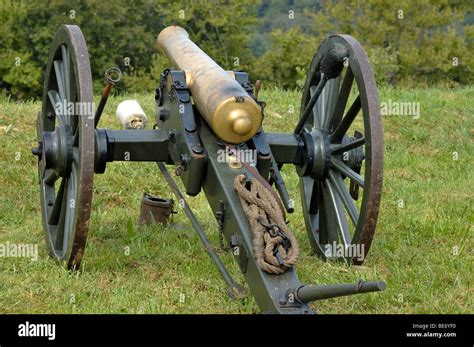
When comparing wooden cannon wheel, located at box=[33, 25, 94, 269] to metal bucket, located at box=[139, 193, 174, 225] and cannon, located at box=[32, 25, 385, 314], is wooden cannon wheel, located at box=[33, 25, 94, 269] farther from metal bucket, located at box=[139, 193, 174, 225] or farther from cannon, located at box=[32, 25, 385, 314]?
metal bucket, located at box=[139, 193, 174, 225]

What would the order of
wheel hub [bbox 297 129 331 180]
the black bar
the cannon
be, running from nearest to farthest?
1. the cannon
2. the black bar
3. wheel hub [bbox 297 129 331 180]

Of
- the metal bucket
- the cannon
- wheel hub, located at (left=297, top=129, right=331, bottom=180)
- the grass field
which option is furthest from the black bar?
the metal bucket

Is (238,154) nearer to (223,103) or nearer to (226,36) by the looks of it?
(223,103)

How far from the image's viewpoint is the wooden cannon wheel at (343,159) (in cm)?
491

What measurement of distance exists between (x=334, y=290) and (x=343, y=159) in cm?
192

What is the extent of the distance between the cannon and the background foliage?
27.3 m

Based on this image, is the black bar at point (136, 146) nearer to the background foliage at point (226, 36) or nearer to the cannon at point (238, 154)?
the cannon at point (238, 154)

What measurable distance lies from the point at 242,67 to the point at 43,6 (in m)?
8.36

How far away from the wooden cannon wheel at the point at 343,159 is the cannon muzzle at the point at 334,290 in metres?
1.14

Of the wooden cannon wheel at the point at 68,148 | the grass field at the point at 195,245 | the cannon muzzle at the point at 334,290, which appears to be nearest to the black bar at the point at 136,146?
the wooden cannon wheel at the point at 68,148

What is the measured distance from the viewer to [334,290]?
3645 mm

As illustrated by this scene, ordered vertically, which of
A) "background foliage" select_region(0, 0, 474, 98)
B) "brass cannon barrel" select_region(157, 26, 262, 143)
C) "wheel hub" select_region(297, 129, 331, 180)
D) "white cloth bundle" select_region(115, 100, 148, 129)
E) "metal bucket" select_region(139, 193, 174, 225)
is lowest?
"background foliage" select_region(0, 0, 474, 98)

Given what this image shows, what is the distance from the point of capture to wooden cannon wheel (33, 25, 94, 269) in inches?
183

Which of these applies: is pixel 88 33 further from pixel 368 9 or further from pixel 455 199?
pixel 455 199
